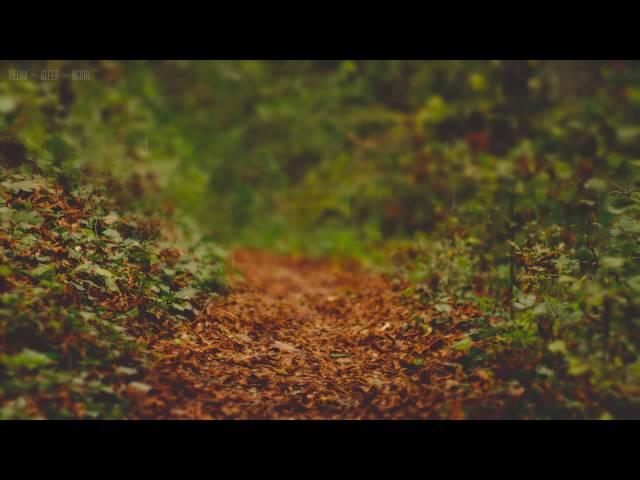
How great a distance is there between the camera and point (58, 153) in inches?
242

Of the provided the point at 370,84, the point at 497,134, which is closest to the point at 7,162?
the point at 497,134

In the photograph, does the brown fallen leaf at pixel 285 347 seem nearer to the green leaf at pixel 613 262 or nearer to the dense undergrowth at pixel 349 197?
the dense undergrowth at pixel 349 197

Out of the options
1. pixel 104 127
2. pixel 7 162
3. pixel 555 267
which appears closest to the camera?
pixel 555 267

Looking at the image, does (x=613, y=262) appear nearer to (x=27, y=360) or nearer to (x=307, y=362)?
(x=307, y=362)

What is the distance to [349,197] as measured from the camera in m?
13.0

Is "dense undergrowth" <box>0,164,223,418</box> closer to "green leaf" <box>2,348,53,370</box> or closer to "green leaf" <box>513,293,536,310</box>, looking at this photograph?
"green leaf" <box>2,348,53,370</box>

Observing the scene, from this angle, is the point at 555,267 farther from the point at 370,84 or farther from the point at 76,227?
the point at 370,84

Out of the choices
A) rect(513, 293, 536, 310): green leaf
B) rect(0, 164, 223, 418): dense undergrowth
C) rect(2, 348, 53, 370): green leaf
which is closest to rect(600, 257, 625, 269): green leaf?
rect(513, 293, 536, 310): green leaf

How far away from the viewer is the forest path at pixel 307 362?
3869 millimetres

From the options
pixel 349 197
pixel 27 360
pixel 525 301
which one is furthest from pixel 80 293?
pixel 349 197

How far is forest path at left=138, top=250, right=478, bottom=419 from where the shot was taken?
12.7 ft
